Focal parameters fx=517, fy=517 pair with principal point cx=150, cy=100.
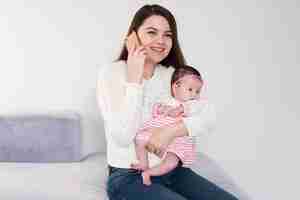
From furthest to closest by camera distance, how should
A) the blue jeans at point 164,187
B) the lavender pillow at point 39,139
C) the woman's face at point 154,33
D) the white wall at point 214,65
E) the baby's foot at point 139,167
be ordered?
the white wall at point 214,65 < the lavender pillow at point 39,139 < the woman's face at point 154,33 < the baby's foot at point 139,167 < the blue jeans at point 164,187

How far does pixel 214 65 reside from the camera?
274 centimetres

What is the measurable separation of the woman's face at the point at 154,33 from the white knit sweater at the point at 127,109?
0.36ft

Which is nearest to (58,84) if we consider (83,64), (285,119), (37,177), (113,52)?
(83,64)

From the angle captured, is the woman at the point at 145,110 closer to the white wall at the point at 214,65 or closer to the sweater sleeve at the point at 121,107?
the sweater sleeve at the point at 121,107

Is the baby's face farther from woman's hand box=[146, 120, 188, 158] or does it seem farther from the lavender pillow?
the lavender pillow

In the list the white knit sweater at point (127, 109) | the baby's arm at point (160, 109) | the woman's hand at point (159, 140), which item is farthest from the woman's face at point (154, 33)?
the woman's hand at point (159, 140)

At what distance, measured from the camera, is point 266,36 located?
9.12 ft

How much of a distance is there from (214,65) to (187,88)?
824mm

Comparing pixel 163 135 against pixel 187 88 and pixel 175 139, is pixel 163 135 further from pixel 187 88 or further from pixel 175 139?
pixel 187 88

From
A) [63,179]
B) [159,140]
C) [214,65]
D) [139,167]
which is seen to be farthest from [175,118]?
[214,65]

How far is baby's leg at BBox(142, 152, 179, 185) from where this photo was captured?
72.7 inches

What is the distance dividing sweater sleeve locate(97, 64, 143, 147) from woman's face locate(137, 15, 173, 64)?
190mm

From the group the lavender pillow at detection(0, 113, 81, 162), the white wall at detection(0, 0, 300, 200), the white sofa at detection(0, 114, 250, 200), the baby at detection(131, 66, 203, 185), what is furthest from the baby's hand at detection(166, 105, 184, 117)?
the white wall at detection(0, 0, 300, 200)

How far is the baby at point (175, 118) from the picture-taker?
190 centimetres
